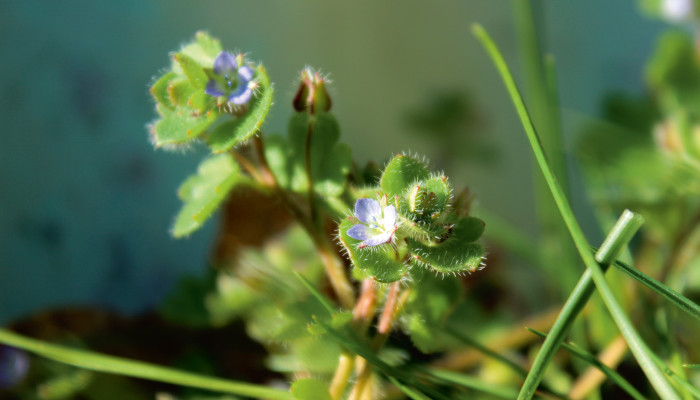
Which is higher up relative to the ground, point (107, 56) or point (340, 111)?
point (340, 111)

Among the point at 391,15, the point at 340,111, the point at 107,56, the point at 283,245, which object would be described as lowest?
the point at 283,245

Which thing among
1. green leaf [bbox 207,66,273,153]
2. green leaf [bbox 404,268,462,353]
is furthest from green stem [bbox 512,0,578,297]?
green leaf [bbox 207,66,273,153]

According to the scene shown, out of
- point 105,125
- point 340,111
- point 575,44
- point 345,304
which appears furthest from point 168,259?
point 575,44

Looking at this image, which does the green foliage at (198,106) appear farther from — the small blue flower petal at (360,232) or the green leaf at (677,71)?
the green leaf at (677,71)

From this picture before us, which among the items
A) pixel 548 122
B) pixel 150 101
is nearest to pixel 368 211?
pixel 548 122

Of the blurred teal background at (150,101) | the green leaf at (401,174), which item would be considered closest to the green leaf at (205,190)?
the green leaf at (401,174)

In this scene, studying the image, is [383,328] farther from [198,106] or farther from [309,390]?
[198,106]

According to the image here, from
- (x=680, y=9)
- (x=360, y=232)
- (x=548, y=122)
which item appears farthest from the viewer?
(x=680, y=9)

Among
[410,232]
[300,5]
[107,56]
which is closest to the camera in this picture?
[410,232]

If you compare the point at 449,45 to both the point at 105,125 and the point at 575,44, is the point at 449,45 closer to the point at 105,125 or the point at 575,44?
the point at 575,44
